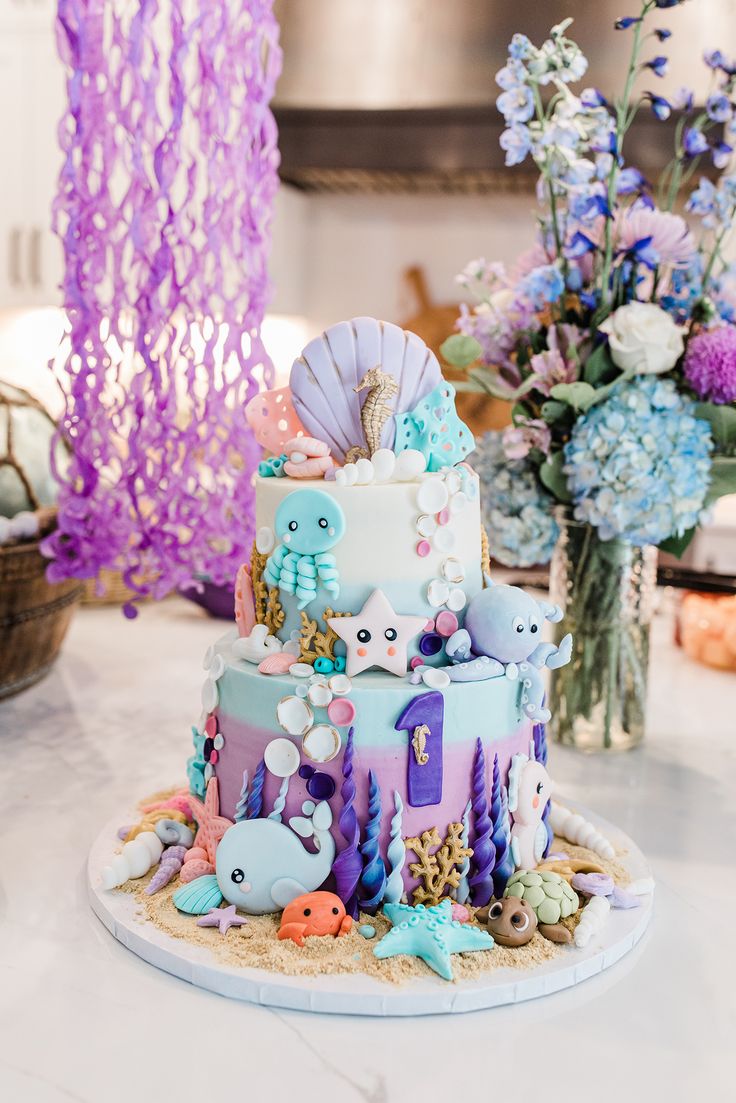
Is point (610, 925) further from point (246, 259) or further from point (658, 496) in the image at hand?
point (246, 259)

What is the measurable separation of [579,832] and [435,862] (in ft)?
0.73

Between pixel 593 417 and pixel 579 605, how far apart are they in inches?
10.8

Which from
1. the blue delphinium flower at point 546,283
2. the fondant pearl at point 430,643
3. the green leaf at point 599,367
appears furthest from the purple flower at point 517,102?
the fondant pearl at point 430,643

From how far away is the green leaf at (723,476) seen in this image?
1265mm

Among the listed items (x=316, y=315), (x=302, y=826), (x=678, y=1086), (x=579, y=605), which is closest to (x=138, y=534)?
(x=579, y=605)

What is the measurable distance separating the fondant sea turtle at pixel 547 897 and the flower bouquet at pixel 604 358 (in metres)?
0.45

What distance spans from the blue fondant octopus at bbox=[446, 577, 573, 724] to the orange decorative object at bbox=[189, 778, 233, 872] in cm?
26

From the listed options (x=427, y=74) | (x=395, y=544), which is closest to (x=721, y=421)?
(x=395, y=544)

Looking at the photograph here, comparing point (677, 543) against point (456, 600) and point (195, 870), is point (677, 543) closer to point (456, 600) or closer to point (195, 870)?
point (456, 600)

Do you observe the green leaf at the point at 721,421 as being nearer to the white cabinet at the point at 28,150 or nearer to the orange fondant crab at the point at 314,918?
the orange fondant crab at the point at 314,918

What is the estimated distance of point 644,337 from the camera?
1.18m

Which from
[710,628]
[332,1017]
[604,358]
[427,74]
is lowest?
[332,1017]

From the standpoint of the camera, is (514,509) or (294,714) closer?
(294,714)

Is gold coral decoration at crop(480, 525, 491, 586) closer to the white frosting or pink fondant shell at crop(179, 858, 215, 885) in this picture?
the white frosting
